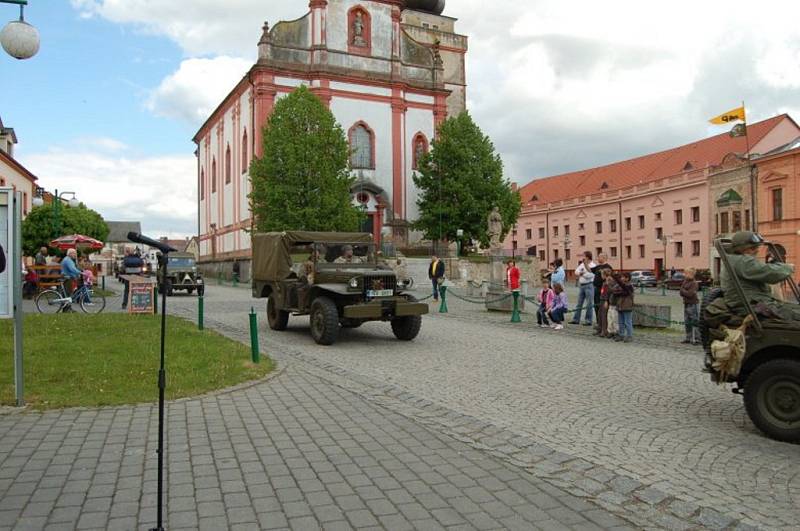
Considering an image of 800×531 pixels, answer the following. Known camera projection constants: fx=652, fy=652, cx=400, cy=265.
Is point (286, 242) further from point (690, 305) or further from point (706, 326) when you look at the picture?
point (706, 326)

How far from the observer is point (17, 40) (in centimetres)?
795

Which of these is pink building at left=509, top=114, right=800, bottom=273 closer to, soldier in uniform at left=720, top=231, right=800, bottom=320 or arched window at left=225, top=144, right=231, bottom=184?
arched window at left=225, top=144, right=231, bottom=184

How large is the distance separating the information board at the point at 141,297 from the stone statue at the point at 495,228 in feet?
88.7

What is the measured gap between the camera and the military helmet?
652cm

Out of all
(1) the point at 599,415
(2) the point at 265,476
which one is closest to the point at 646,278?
(1) the point at 599,415

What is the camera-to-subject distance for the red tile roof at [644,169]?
182 feet

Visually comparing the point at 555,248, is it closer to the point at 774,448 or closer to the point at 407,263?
the point at 407,263

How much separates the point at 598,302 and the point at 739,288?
365 inches

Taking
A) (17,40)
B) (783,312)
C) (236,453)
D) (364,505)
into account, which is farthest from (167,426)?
(783,312)

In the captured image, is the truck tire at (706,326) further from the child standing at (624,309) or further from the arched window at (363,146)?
the arched window at (363,146)

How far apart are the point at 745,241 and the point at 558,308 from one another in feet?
29.5

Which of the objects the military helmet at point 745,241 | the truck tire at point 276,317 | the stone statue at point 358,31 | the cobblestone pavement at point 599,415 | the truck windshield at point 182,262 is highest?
the stone statue at point 358,31

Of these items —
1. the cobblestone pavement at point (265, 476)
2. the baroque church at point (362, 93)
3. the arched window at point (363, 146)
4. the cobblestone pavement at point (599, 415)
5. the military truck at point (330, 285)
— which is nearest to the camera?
the cobblestone pavement at point (265, 476)

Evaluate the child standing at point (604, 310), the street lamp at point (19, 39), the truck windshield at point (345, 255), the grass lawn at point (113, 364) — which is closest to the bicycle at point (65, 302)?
the grass lawn at point (113, 364)
